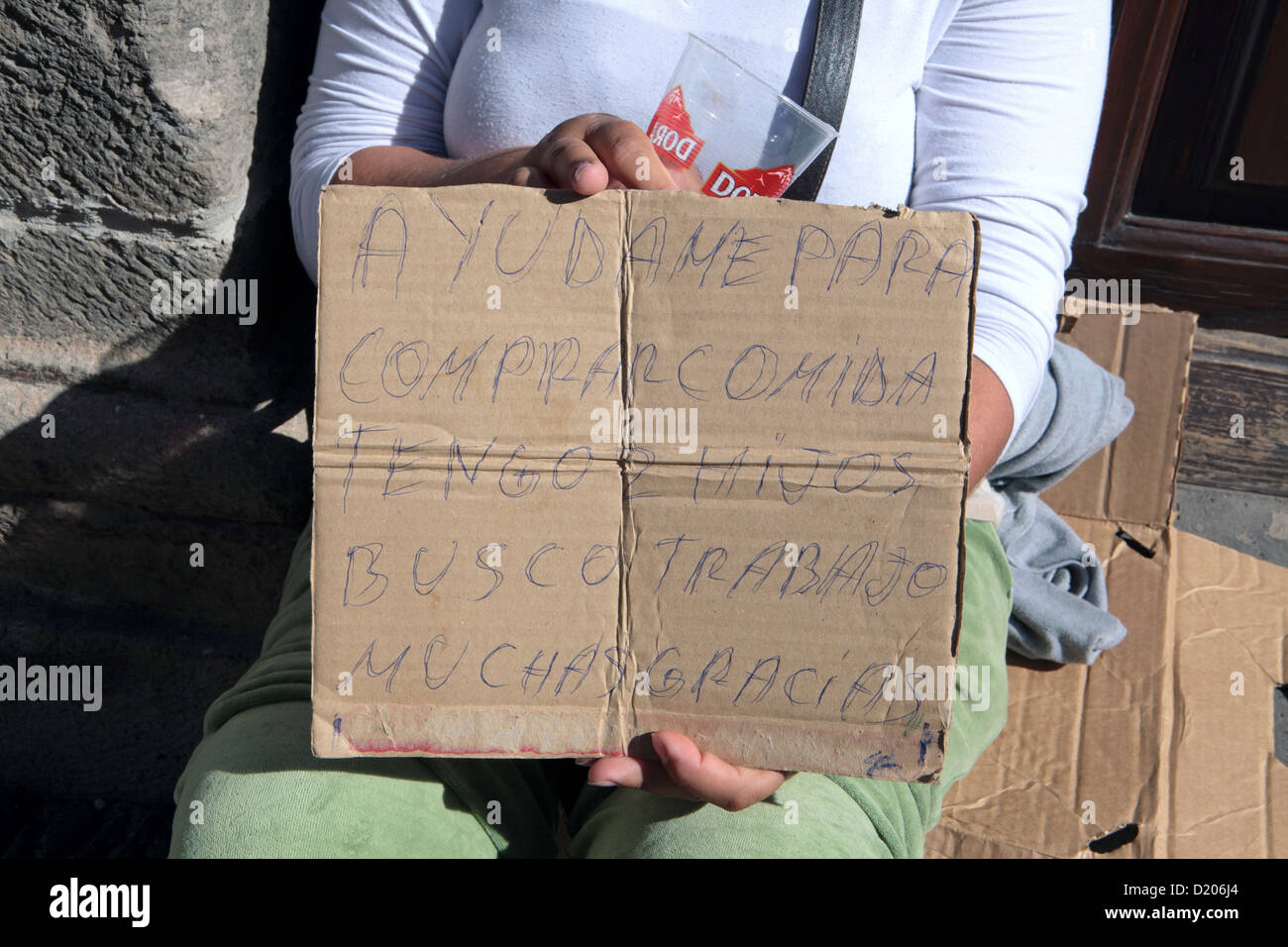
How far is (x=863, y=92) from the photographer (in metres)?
1.17

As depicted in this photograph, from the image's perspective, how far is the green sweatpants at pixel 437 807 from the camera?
3.21ft

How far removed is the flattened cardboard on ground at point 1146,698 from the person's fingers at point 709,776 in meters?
0.56

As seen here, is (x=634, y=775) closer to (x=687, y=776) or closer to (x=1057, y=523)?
(x=687, y=776)

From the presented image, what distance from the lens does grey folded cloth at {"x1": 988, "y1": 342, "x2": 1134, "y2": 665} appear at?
1499 mm

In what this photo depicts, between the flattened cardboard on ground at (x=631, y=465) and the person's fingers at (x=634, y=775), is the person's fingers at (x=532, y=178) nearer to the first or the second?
the flattened cardboard on ground at (x=631, y=465)

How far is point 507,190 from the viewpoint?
2.93ft

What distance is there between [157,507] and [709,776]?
1.10 metres

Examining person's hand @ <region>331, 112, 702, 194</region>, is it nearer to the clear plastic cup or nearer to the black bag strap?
the clear plastic cup

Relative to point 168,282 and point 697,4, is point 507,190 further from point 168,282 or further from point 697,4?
point 168,282

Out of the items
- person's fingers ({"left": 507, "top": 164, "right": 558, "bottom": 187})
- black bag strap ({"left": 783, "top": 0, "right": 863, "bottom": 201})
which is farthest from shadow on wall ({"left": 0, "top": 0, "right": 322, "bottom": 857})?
black bag strap ({"left": 783, "top": 0, "right": 863, "bottom": 201})

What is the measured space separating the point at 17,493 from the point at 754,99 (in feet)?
4.48

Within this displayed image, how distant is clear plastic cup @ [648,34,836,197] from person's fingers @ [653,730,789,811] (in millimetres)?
557

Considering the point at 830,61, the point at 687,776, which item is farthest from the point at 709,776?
the point at 830,61

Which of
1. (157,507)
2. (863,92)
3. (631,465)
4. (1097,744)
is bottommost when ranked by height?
(1097,744)
